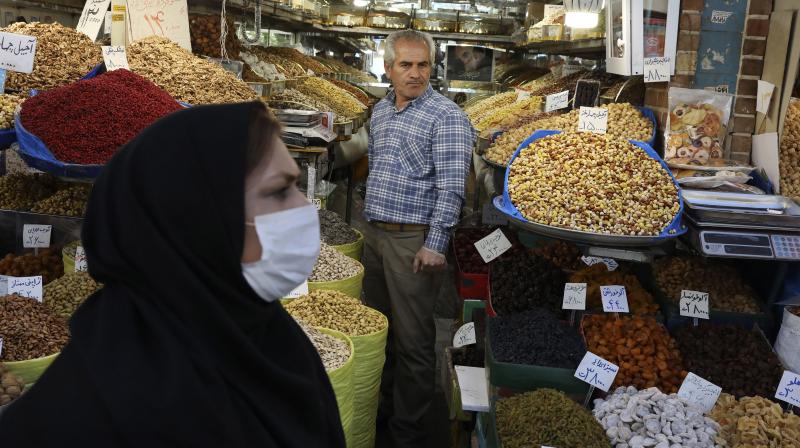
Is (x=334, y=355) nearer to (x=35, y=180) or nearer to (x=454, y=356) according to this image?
(x=454, y=356)

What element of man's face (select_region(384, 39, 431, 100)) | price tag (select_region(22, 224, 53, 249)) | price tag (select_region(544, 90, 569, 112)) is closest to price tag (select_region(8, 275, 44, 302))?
price tag (select_region(22, 224, 53, 249))

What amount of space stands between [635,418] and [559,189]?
94cm

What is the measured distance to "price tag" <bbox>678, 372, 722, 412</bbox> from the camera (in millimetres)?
2752

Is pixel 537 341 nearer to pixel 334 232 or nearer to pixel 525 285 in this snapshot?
pixel 525 285

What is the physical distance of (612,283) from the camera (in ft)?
11.1

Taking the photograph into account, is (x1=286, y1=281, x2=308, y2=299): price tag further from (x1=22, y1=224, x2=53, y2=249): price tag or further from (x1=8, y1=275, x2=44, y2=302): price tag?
(x1=22, y1=224, x2=53, y2=249): price tag

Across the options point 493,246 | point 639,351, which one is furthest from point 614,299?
point 493,246

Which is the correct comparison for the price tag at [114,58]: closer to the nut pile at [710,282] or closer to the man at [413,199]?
the man at [413,199]

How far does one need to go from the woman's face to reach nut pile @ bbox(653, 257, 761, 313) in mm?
2245

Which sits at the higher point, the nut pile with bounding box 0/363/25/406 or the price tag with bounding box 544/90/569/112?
the price tag with bounding box 544/90/569/112

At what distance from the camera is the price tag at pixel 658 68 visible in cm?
350

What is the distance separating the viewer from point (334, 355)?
8.85 feet

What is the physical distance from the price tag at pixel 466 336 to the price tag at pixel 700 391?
1.07 m

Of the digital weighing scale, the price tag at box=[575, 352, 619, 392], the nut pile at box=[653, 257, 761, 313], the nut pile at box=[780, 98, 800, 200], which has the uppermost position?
the nut pile at box=[780, 98, 800, 200]
